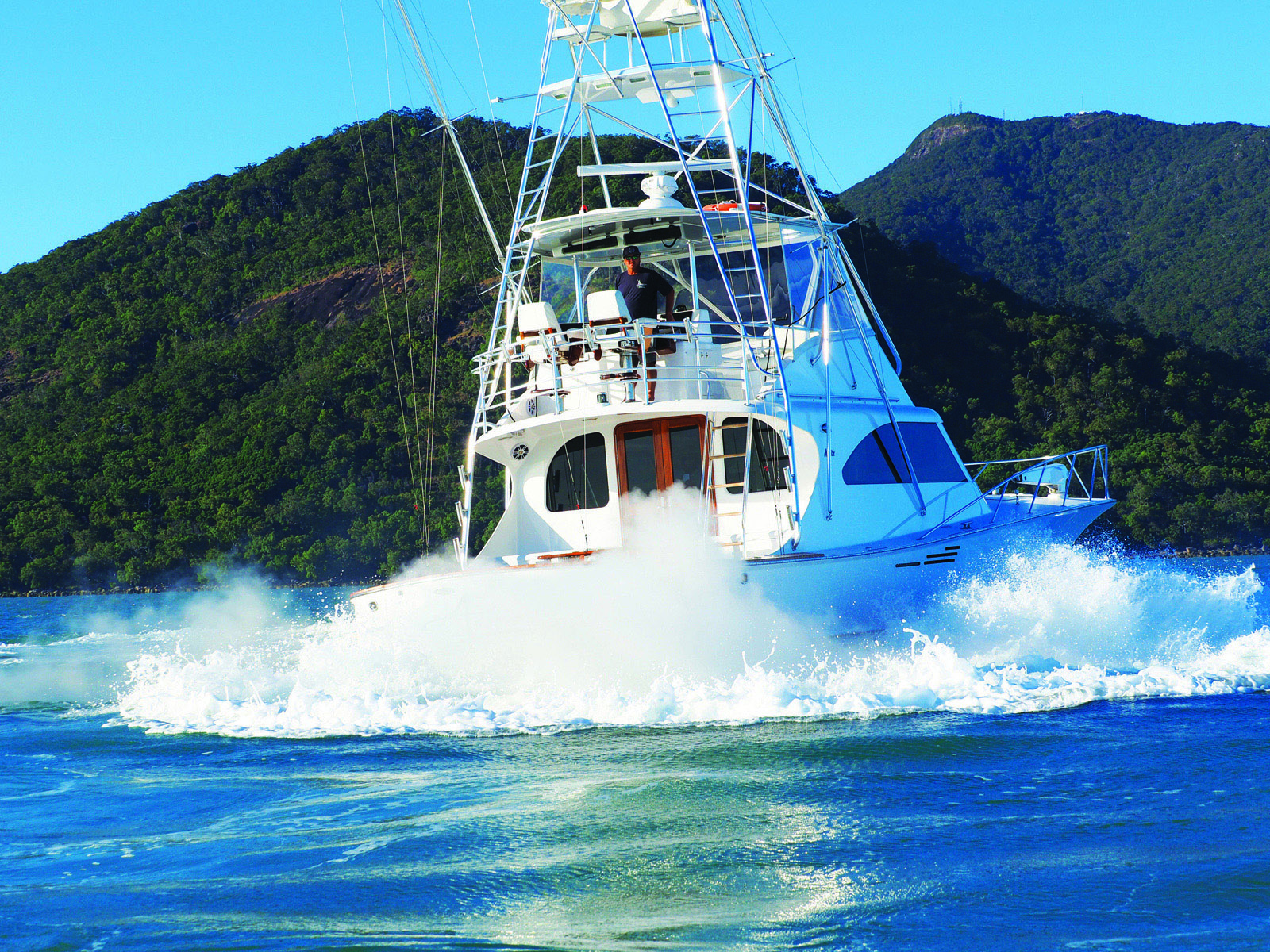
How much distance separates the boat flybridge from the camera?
11.5 meters

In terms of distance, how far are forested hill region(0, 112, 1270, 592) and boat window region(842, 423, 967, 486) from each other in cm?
2714

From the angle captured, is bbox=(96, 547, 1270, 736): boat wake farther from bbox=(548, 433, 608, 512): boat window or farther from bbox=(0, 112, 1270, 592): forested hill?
bbox=(0, 112, 1270, 592): forested hill

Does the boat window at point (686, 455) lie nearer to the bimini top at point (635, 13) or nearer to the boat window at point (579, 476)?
the boat window at point (579, 476)

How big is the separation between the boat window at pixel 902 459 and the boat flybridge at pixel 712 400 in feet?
0.09

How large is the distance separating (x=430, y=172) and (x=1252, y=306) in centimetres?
4986

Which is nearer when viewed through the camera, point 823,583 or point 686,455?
point 823,583

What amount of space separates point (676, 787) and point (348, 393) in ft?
152

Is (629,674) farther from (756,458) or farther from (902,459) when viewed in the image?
(902,459)

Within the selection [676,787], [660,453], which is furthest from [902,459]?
[676,787]

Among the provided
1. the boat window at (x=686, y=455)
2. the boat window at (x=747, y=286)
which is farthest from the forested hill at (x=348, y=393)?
the boat window at (x=686, y=455)

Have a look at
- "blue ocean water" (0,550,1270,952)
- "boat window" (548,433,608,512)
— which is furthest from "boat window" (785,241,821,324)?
"blue ocean water" (0,550,1270,952)

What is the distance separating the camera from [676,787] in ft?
24.4

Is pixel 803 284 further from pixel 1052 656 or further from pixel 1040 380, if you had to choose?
pixel 1040 380

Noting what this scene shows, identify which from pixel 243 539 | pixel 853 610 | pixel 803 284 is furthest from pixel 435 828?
pixel 243 539
